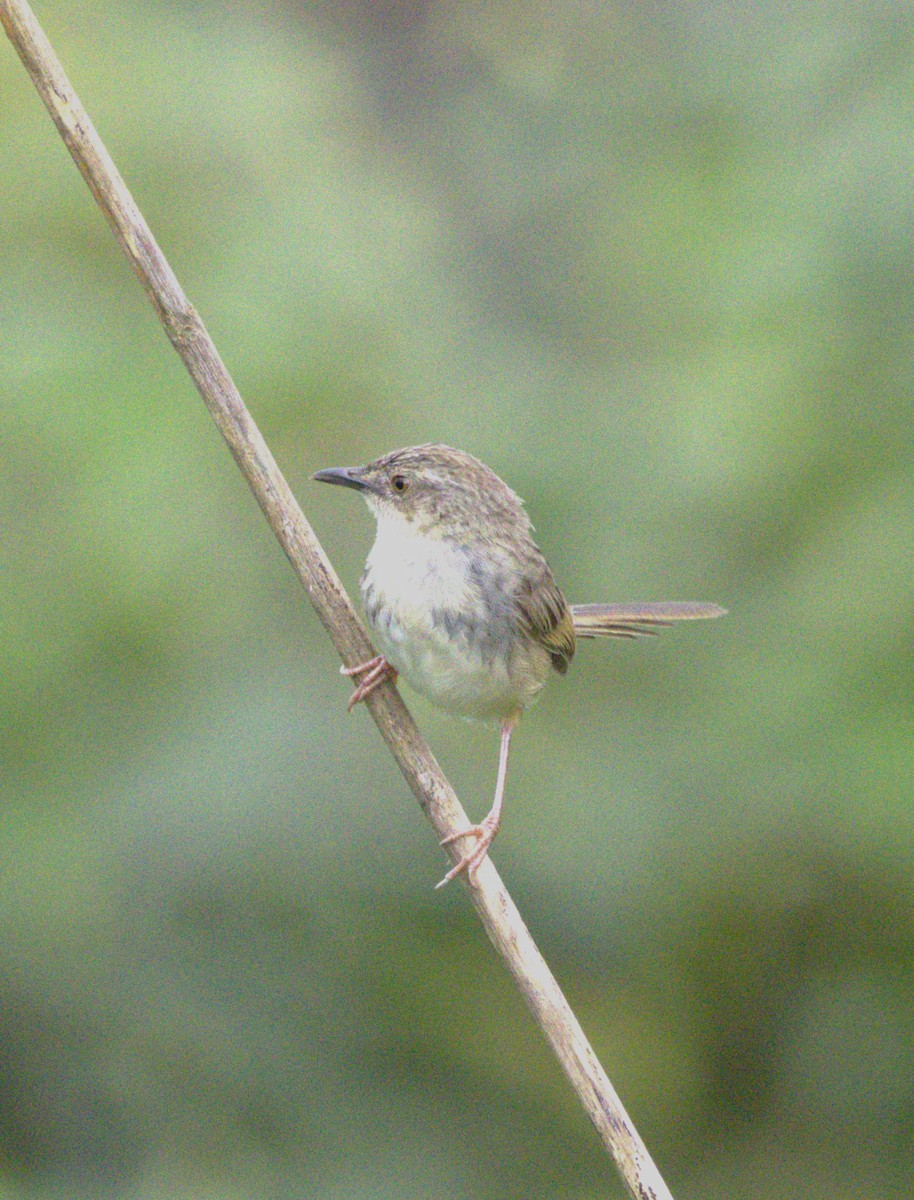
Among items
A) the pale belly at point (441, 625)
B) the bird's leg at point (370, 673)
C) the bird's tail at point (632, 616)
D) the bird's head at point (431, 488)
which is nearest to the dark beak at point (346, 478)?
the bird's head at point (431, 488)

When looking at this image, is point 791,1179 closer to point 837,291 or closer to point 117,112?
point 837,291

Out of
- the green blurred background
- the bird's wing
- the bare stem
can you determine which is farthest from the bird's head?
the green blurred background

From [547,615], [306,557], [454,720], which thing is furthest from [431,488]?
[454,720]

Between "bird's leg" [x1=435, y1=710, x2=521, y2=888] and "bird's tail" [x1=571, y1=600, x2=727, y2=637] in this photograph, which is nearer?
"bird's leg" [x1=435, y1=710, x2=521, y2=888]

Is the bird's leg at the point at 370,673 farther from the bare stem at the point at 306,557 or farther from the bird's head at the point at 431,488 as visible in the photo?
the bird's head at the point at 431,488

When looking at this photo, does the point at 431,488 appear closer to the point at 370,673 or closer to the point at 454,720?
the point at 370,673

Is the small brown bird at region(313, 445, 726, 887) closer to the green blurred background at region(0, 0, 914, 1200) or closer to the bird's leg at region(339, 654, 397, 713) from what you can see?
the bird's leg at region(339, 654, 397, 713)
